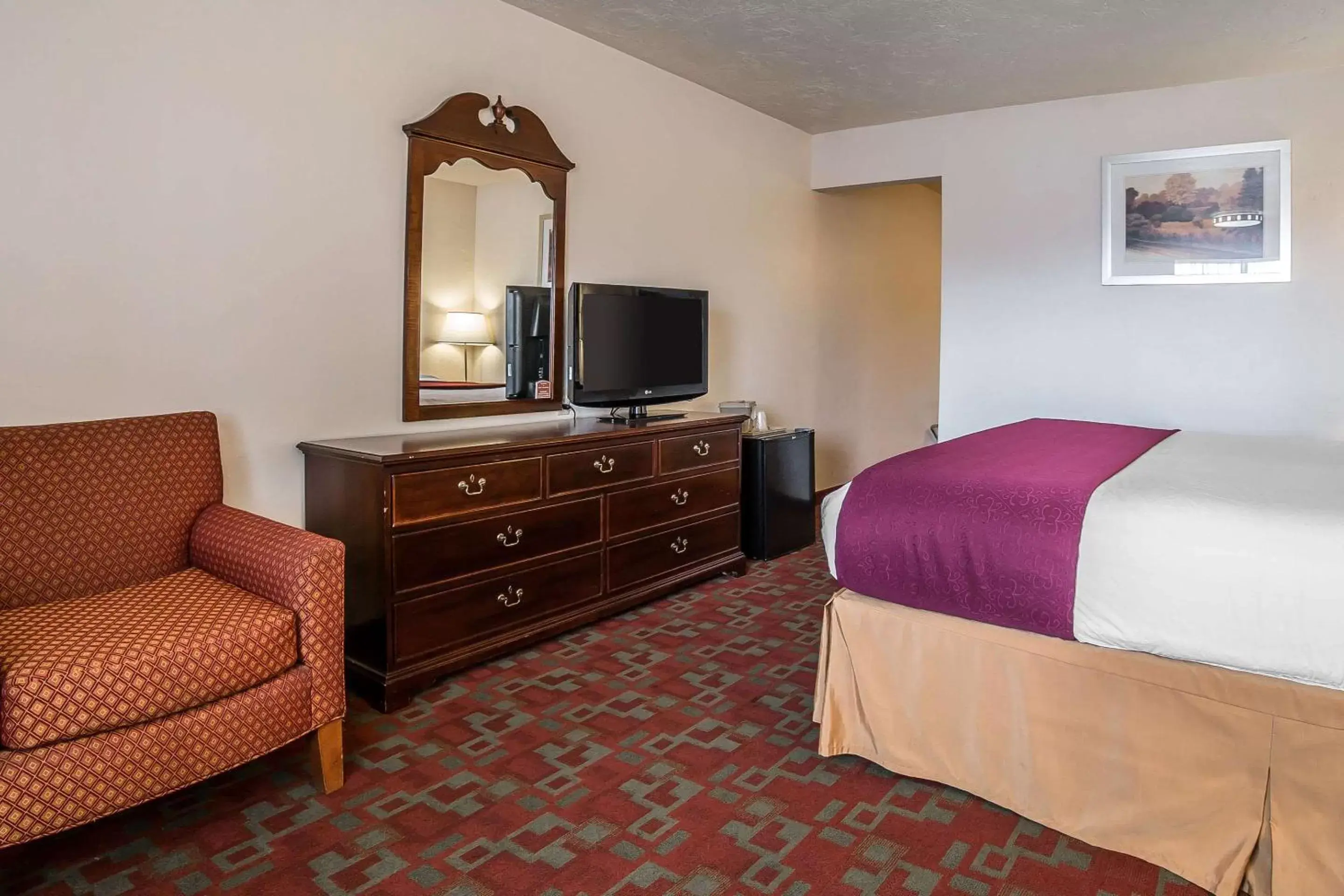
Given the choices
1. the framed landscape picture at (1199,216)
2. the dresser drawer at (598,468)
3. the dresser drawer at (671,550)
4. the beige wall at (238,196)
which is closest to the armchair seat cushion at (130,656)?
the beige wall at (238,196)

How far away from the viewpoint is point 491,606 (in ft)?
10.5

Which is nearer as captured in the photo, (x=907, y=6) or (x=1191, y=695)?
(x=1191, y=695)

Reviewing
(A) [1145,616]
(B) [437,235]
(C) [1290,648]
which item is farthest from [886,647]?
(B) [437,235]

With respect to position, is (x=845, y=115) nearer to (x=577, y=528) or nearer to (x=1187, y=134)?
(x=1187, y=134)

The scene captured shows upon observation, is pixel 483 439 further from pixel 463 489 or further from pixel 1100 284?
pixel 1100 284

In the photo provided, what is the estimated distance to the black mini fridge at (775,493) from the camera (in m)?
4.79

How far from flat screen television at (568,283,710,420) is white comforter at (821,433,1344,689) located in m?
2.39

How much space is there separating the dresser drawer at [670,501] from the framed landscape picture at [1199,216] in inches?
108

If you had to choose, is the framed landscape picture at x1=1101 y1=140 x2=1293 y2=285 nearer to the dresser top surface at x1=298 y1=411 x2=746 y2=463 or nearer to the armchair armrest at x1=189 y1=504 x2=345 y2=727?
the dresser top surface at x1=298 y1=411 x2=746 y2=463

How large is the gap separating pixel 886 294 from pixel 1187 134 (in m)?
2.61

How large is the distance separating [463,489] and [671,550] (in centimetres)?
134

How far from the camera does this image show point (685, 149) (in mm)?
4887

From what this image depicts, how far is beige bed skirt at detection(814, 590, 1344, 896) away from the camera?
188cm

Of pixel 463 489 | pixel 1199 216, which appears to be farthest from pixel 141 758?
pixel 1199 216
